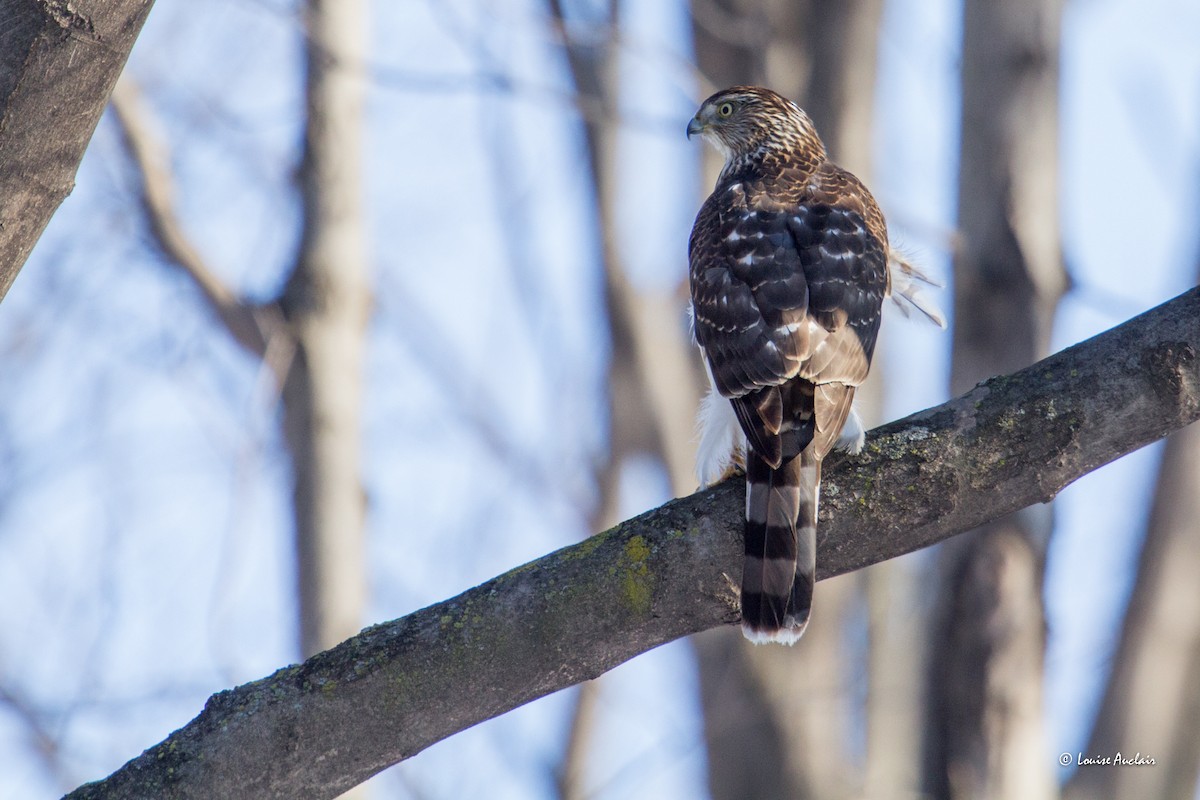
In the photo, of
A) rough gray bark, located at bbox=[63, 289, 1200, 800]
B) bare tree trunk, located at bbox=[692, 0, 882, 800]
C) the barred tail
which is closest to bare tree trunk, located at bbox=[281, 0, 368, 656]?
rough gray bark, located at bbox=[63, 289, 1200, 800]

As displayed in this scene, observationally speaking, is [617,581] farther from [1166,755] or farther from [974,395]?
[1166,755]

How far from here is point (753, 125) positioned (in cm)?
580

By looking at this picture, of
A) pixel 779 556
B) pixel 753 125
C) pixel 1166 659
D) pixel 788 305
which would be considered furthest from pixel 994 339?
pixel 779 556

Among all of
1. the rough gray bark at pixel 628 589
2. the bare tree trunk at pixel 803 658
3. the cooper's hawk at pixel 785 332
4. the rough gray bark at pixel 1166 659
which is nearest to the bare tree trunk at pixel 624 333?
the bare tree trunk at pixel 803 658

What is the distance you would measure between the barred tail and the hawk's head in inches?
104

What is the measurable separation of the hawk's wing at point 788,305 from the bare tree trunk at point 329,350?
5.14 ft

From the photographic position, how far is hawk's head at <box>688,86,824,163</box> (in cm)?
566

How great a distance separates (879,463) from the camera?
3059mm

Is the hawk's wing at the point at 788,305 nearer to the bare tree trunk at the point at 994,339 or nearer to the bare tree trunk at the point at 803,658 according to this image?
the bare tree trunk at the point at 994,339

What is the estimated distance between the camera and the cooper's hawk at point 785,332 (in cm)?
313

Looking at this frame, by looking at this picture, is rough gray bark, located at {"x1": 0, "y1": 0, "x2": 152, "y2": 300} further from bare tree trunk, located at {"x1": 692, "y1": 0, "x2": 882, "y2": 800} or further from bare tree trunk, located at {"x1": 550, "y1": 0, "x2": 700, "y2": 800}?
bare tree trunk, located at {"x1": 692, "y1": 0, "x2": 882, "y2": 800}

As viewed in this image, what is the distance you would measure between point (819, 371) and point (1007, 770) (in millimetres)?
2645

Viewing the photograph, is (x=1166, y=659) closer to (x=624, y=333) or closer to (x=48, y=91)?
(x=624, y=333)

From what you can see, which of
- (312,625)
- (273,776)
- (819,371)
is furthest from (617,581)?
(312,625)
